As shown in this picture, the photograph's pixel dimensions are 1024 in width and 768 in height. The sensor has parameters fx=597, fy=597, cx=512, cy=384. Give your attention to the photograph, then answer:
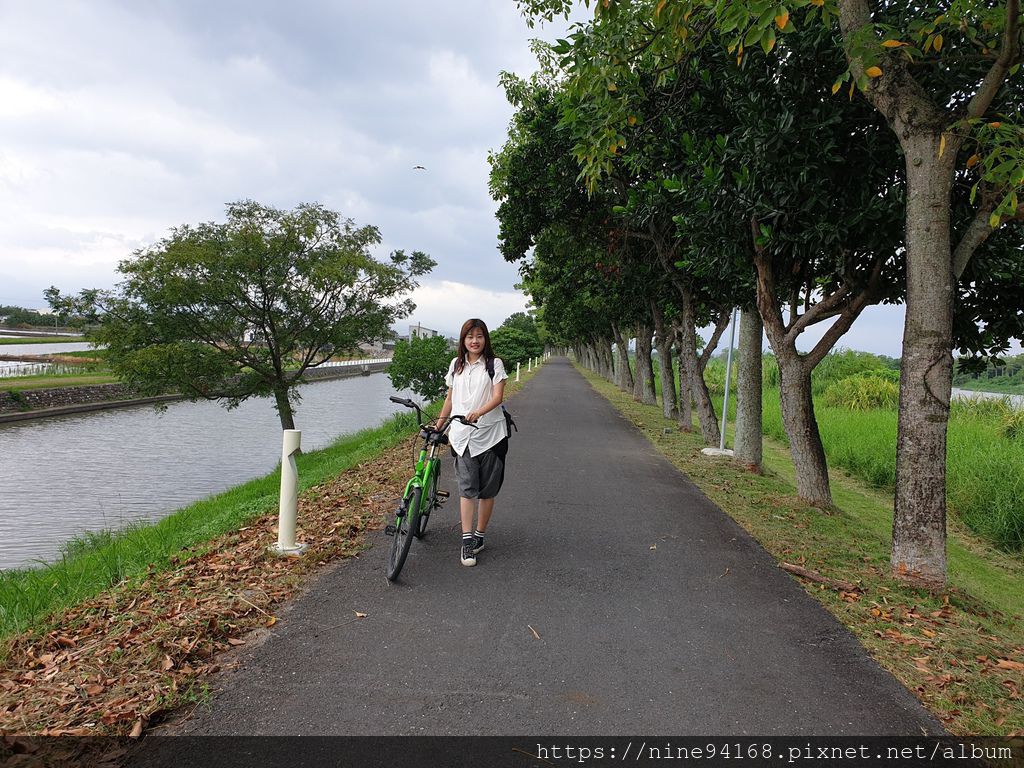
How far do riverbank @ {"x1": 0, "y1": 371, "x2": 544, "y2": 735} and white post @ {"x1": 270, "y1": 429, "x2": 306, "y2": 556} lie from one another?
0.14 metres

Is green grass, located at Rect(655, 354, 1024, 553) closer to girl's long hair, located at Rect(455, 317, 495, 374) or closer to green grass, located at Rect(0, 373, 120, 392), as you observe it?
girl's long hair, located at Rect(455, 317, 495, 374)

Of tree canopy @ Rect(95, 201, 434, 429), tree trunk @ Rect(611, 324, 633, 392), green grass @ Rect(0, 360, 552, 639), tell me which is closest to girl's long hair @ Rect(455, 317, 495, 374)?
green grass @ Rect(0, 360, 552, 639)

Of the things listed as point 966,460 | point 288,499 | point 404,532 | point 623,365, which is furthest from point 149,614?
point 623,365

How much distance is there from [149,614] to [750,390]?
886 centimetres

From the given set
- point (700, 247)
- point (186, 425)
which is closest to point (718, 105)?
point (700, 247)

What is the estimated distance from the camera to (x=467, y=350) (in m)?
4.95

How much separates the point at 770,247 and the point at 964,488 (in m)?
5.75

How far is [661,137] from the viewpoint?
8148mm

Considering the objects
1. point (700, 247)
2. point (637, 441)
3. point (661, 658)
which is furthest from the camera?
point (637, 441)

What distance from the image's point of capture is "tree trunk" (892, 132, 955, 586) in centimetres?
468

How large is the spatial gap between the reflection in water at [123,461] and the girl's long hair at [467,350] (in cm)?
770

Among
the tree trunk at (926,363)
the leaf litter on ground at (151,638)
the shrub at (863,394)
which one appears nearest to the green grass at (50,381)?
the leaf litter on ground at (151,638)

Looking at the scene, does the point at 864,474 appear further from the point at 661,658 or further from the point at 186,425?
the point at 186,425

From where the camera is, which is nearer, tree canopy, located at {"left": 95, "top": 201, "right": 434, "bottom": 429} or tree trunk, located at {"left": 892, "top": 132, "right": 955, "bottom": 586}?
tree trunk, located at {"left": 892, "top": 132, "right": 955, "bottom": 586}
